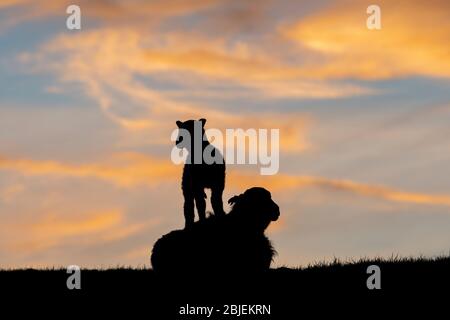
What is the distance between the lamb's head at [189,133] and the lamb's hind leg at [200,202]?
1.11m

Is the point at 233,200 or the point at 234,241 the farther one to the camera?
the point at 233,200

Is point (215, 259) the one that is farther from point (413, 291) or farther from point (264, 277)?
point (413, 291)

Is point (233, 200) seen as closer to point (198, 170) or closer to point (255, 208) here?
point (255, 208)

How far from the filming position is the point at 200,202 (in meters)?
24.5

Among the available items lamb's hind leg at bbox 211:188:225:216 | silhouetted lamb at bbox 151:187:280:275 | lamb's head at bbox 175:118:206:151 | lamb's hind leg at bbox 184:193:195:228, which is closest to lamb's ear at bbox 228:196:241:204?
silhouetted lamb at bbox 151:187:280:275

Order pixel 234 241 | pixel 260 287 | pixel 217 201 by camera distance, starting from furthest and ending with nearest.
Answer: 1. pixel 217 201
2. pixel 234 241
3. pixel 260 287

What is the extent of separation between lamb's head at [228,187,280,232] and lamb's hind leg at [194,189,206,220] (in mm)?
749

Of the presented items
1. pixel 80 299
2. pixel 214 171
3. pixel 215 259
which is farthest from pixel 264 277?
pixel 80 299

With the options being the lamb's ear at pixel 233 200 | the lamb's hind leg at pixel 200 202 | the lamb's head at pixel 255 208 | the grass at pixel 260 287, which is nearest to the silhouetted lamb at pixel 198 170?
the lamb's hind leg at pixel 200 202

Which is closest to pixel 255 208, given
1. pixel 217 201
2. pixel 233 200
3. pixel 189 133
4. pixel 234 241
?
pixel 233 200

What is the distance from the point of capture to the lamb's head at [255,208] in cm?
2414

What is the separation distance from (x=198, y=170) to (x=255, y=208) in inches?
65.7

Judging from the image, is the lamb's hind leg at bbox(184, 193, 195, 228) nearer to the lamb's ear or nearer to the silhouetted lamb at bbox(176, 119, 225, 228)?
the silhouetted lamb at bbox(176, 119, 225, 228)

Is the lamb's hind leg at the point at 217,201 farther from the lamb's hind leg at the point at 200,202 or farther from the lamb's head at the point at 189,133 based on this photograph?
the lamb's head at the point at 189,133
